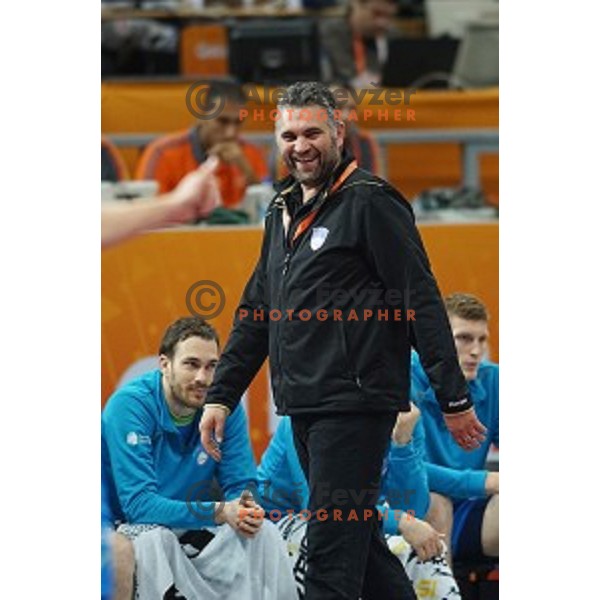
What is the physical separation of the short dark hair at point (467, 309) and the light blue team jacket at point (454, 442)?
5.3 inches

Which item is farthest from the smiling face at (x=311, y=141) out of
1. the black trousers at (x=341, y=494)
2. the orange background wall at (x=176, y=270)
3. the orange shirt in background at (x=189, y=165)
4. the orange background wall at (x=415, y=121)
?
the orange background wall at (x=415, y=121)

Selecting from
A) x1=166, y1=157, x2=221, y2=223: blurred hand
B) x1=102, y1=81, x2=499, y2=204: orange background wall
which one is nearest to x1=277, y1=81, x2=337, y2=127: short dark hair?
x1=166, y1=157, x2=221, y2=223: blurred hand

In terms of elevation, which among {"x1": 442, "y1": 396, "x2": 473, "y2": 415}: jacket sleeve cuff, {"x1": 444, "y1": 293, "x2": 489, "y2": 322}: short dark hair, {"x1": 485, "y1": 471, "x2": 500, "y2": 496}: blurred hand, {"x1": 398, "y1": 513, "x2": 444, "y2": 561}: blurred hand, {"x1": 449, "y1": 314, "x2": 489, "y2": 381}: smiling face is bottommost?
{"x1": 398, "y1": 513, "x2": 444, "y2": 561}: blurred hand

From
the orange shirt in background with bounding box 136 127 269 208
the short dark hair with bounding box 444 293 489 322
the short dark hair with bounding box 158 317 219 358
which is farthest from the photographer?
the orange shirt in background with bounding box 136 127 269 208

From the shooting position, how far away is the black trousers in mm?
4137

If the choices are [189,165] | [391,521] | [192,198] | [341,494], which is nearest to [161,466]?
[391,521]

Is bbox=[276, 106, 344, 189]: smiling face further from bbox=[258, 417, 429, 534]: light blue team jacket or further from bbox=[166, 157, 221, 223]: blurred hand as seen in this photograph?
bbox=[258, 417, 429, 534]: light blue team jacket

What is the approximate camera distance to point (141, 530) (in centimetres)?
459

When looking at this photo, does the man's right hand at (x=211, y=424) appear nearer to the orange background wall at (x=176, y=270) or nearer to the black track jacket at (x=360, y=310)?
the black track jacket at (x=360, y=310)

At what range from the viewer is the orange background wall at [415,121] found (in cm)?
711

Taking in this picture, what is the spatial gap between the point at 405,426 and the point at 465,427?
14.4 inches

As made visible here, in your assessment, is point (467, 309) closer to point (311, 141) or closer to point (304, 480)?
point (304, 480)

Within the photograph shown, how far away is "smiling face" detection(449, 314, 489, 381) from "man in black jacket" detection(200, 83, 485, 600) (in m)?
0.61
